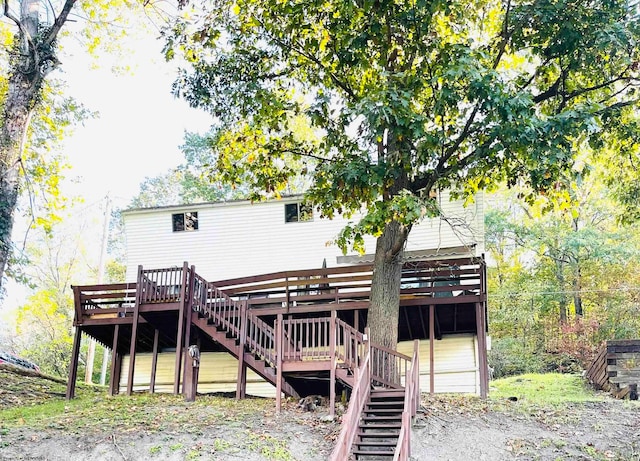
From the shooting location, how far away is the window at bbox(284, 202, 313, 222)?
19.0 m

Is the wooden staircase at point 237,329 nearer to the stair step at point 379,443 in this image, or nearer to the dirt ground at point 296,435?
the dirt ground at point 296,435

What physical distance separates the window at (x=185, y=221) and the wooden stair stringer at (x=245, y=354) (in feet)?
19.1

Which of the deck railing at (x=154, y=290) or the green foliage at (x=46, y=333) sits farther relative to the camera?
the green foliage at (x=46, y=333)

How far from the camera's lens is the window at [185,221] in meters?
20.2

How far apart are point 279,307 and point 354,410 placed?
7.07m

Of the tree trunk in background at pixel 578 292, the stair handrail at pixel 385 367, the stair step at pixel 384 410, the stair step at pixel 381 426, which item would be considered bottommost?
the stair step at pixel 381 426

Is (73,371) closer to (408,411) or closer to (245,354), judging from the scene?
(245,354)

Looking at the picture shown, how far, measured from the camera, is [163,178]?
50.5 metres

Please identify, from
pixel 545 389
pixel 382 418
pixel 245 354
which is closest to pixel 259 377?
pixel 245 354

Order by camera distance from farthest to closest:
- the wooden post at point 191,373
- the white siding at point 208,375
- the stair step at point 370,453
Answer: the white siding at point 208,375 → the wooden post at point 191,373 → the stair step at point 370,453

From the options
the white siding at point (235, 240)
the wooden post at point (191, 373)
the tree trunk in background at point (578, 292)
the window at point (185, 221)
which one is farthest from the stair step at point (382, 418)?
the tree trunk in background at point (578, 292)

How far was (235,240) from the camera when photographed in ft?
64.7

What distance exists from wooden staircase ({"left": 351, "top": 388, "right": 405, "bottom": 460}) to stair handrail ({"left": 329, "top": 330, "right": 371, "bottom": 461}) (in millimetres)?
245

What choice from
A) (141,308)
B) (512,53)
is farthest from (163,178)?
(512,53)
